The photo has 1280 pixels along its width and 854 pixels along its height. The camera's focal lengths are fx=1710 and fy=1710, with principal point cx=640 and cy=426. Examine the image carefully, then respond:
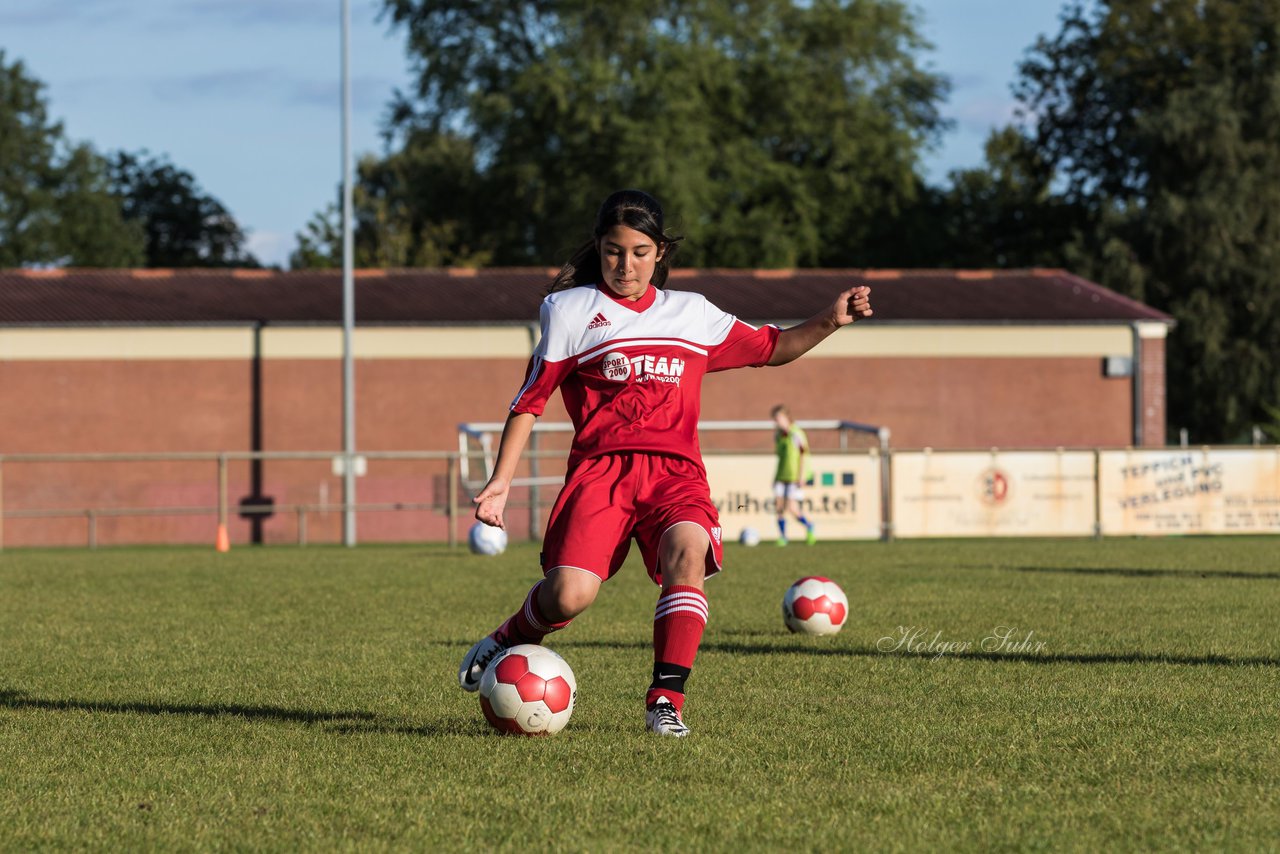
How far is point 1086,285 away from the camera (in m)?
41.3

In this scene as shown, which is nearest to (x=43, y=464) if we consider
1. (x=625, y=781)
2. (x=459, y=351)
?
(x=459, y=351)

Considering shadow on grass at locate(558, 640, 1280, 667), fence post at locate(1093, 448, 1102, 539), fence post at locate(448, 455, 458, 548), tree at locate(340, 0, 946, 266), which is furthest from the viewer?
tree at locate(340, 0, 946, 266)

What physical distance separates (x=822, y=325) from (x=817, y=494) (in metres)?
21.0

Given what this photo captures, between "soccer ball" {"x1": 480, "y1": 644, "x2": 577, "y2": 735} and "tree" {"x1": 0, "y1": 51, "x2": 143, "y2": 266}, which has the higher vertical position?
"tree" {"x1": 0, "y1": 51, "x2": 143, "y2": 266}

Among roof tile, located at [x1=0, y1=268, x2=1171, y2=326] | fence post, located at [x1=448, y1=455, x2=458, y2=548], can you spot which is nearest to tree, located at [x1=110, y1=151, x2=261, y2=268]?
roof tile, located at [x1=0, y1=268, x2=1171, y2=326]

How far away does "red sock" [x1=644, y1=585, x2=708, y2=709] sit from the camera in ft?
21.4

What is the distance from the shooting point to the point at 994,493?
2730 centimetres

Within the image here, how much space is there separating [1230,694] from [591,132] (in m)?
46.0

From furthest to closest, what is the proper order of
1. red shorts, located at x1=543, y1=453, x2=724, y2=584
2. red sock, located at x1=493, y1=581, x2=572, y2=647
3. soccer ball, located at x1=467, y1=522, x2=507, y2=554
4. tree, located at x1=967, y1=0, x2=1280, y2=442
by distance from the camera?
tree, located at x1=967, y1=0, x2=1280, y2=442 < soccer ball, located at x1=467, y1=522, x2=507, y2=554 < red sock, located at x1=493, y1=581, x2=572, y2=647 < red shorts, located at x1=543, y1=453, x2=724, y2=584

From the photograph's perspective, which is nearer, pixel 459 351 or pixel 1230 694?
pixel 1230 694

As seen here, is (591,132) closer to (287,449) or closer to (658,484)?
(287,449)

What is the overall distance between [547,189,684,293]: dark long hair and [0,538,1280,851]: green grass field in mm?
1835

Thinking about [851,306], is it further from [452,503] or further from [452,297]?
[452,297]

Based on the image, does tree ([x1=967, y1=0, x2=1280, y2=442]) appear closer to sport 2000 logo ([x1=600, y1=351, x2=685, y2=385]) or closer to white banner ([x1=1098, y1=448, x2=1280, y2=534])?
white banner ([x1=1098, y1=448, x2=1280, y2=534])
